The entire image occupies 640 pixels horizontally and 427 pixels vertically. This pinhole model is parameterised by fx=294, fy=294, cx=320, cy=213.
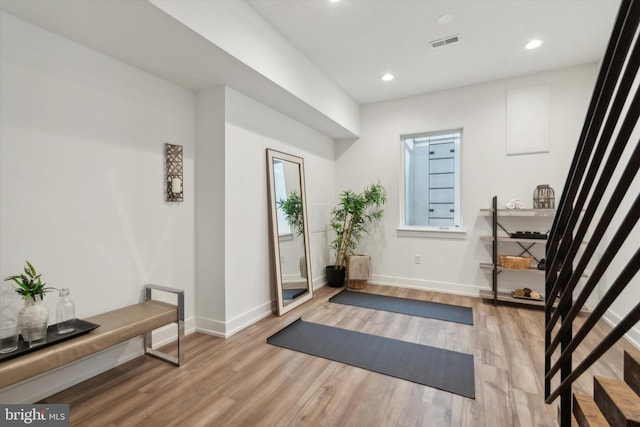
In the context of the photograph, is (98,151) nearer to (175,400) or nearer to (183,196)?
(183,196)

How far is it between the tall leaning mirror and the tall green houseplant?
74cm

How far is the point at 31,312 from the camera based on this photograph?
1.67 metres

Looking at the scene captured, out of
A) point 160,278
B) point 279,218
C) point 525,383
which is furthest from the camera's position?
point 279,218

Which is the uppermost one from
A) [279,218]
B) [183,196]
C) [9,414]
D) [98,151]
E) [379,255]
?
[98,151]

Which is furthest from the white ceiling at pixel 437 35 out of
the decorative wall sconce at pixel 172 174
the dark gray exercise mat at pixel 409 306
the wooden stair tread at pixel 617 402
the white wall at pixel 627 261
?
the dark gray exercise mat at pixel 409 306

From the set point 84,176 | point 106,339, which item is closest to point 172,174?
point 84,176

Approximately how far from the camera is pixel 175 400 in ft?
6.26

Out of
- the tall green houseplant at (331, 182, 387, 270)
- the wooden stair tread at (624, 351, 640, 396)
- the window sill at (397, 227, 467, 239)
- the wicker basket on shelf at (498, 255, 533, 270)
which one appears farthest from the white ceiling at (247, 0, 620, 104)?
the wooden stair tread at (624, 351, 640, 396)

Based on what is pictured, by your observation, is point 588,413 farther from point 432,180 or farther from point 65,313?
point 432,180

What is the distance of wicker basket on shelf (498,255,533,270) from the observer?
3592 mm

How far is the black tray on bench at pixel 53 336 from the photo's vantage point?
1.54 meters

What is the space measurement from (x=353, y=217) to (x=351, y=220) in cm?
7

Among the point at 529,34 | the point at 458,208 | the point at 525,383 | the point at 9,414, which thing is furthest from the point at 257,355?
the point at 529,34

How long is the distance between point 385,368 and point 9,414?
2.32 metres
